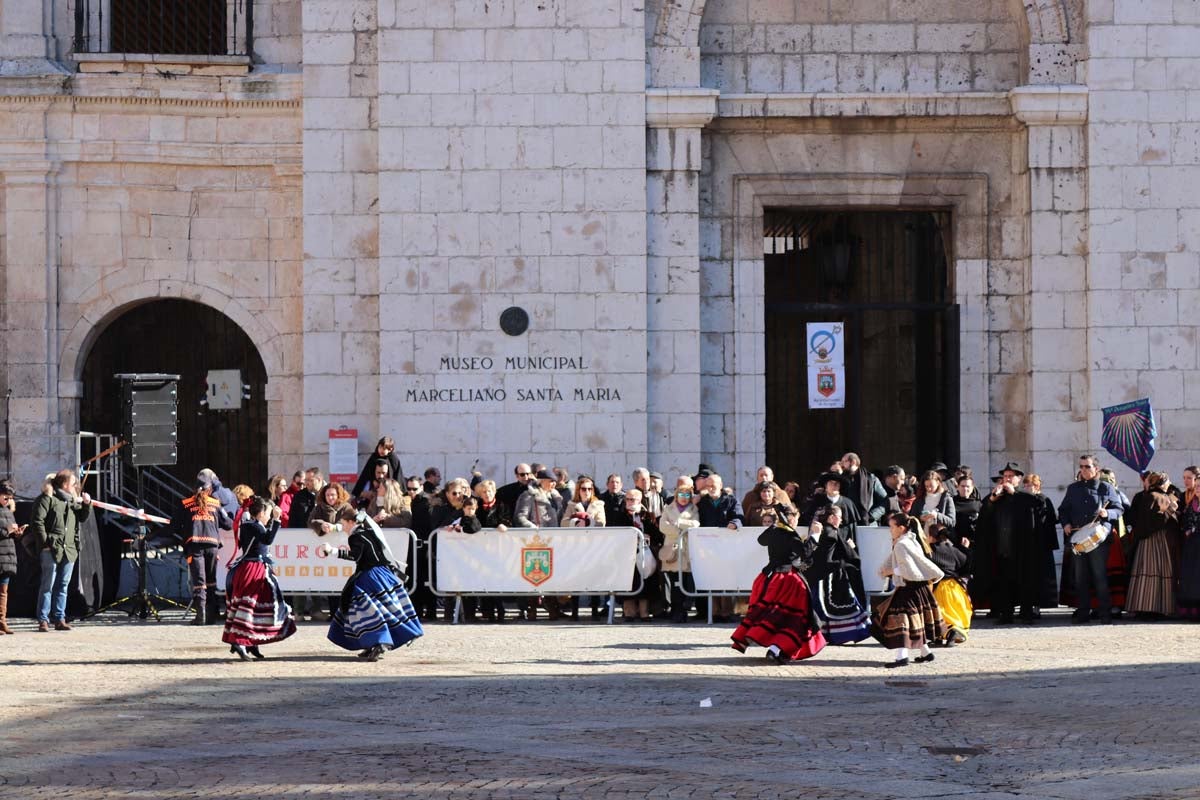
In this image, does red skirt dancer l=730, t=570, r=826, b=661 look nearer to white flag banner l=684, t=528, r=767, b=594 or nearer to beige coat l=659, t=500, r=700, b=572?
white flag banner l=684, t=528, r=767, b=594

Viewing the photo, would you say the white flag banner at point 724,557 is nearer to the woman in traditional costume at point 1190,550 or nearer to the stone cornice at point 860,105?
the woman in traditional costume at point 1190,550

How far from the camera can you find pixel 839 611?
55.9 ft

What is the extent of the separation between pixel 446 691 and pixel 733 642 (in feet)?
11.2

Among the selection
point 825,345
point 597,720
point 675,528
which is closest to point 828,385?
point 825,345

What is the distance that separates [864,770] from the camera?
427 inches

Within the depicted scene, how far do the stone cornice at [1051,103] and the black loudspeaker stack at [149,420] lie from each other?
1046 centimetres

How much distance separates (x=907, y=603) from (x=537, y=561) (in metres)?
5.11

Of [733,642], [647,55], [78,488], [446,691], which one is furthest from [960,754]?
[647,55]

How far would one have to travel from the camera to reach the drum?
2041 cm

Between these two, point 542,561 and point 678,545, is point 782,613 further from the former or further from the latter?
point 542,561

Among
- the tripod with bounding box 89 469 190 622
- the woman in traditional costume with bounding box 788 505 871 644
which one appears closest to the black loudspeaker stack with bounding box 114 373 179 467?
the tripod with bounding box 89 469 190 622

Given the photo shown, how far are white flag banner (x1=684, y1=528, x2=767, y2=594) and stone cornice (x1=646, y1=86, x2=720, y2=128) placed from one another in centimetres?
573

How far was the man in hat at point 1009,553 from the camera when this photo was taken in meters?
20.6

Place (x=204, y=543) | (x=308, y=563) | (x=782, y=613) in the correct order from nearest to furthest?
(x=782, y=613)
(x=308, y=563)
(x=204, y=543)
